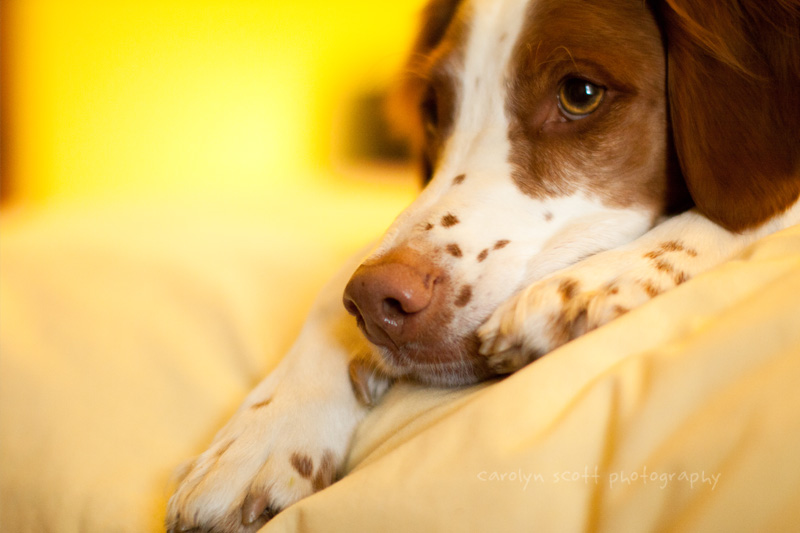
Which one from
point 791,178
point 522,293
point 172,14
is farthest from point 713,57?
point 172,14

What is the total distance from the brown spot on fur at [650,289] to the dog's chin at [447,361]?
286 millimetres

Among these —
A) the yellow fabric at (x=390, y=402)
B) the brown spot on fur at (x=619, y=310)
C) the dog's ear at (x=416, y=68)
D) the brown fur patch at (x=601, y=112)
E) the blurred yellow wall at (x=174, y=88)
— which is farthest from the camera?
the blurred yellow wall at (x=174, y=88)

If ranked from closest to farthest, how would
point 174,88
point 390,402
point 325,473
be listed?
point 325,473, point 390,402, point 174,88

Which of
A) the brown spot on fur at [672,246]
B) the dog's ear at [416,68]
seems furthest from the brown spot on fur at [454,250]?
the dog's ear at [416,68]

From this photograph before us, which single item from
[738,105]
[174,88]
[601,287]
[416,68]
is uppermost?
[174,88]

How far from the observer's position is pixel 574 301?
1.03 metres

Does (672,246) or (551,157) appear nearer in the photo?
(672,246)

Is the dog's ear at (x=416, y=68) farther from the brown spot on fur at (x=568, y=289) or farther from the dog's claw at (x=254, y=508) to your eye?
the dog's claw at (x=254, y=508)

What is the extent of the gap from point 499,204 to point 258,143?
6124mm

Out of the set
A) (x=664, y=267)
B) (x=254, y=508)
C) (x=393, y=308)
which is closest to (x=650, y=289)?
(x=664, y=267)

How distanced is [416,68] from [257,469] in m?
1.18

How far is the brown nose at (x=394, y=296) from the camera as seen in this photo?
3.57 ft

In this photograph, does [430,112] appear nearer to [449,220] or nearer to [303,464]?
[449,220]

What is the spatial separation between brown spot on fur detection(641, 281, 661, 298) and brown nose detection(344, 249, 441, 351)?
335 millimetres
